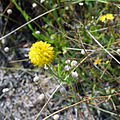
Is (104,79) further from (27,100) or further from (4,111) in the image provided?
(4,111)

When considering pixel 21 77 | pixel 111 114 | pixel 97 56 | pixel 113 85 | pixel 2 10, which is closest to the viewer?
pixel 111 114

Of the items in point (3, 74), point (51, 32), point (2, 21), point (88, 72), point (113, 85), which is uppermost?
point (2, 21)

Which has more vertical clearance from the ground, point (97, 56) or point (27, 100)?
point (97, 56)

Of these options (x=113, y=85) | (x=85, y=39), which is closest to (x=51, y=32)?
(x=85, y=39)

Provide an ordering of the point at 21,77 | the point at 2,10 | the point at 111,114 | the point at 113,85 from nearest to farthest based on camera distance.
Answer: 1. the point at 111,114
2. the point at 113,85
3. the point at 21,77
4. the point at 2,10

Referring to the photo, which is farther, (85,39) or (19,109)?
(85,39)

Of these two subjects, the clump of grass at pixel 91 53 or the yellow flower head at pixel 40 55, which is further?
the clump of grass at pixel 91 53

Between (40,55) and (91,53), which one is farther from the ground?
(40,55)

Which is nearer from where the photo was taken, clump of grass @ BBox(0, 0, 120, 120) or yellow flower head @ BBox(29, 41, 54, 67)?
yellow flower head @ BBox(29, 41, 54, 67)

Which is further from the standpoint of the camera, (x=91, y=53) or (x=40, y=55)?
(x=91, y=53)

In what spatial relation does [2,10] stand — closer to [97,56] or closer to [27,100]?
[27,100]
